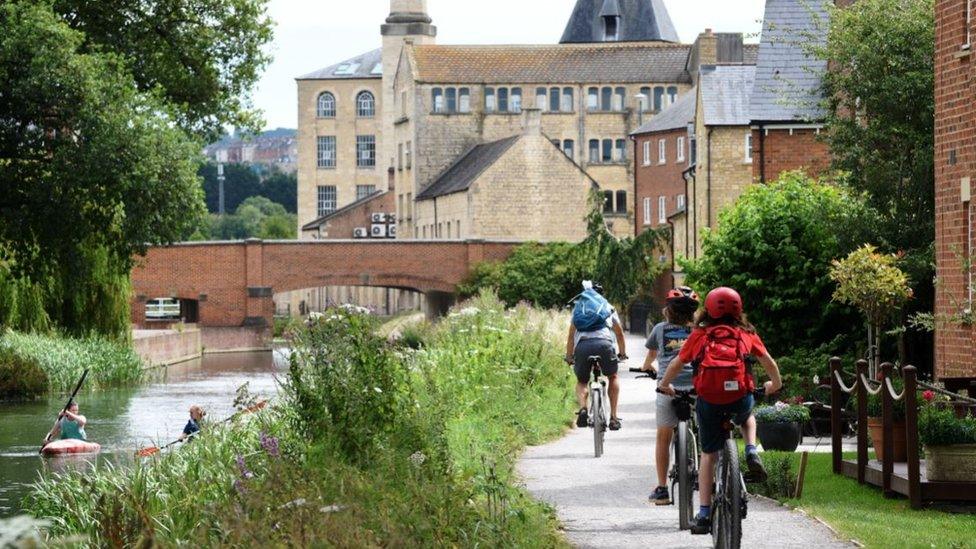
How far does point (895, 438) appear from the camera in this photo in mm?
12938

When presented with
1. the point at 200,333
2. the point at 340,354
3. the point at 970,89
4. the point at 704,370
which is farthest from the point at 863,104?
the point at 200,333

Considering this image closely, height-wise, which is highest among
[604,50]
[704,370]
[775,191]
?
[604,50]

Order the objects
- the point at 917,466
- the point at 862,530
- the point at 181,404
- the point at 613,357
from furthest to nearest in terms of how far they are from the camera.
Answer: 1. the point at 181,404
2. the point at 613,357
3. the point at 917,466
4. the point at 862,530

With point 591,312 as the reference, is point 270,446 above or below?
below

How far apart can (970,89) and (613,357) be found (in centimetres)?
464

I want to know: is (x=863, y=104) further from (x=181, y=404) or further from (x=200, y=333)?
(x=200, y=333)

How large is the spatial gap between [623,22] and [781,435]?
9602 cm

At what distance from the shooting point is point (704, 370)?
31.6ft

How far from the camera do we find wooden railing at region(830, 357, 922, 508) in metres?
11.8

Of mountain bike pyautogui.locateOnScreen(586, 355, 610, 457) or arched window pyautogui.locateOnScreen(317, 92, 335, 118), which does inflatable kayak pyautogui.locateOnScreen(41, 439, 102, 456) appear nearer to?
mountain bike pyautogui.locateOnScreen(586, 355, 610, 457)

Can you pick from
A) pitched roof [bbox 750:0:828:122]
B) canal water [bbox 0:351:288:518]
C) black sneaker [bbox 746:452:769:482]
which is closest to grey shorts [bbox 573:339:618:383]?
canal water [bbox 0:351:288:518]

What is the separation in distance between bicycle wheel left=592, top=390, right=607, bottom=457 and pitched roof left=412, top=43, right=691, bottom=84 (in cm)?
8519

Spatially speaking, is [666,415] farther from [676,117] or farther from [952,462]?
[676,117]

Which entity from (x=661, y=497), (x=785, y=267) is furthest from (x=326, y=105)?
(x=661, y=497)
